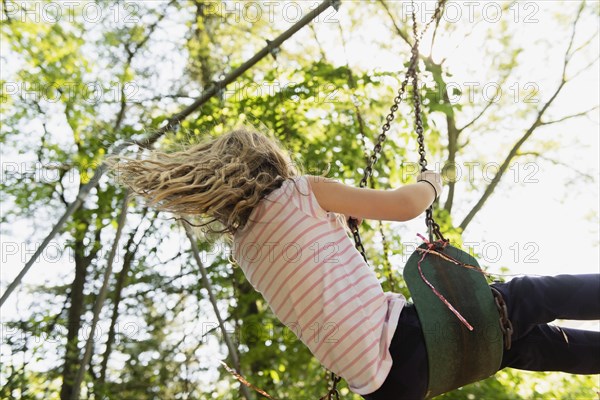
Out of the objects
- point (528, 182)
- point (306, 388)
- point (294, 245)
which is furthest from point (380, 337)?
point (528, 182)

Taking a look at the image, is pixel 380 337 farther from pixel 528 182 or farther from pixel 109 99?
pixel 528 182

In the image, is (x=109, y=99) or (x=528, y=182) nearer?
(x=109, y=99)


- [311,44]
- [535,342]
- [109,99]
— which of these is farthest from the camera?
[311,44]

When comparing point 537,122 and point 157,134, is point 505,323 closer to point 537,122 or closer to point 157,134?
point 157,134

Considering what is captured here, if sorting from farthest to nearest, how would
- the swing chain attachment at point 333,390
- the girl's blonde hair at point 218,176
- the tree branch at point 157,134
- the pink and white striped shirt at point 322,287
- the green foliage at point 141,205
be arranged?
1. the green foliage at point 141,205
2. the tree branch at point 157,134
3. the swing chain attachment at point 333,390
4. the girl's blonde hair at point 218,176
5. the pink and white striped shirt at point 322,287

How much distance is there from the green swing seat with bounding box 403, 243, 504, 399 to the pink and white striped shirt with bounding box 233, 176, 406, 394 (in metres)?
0.09

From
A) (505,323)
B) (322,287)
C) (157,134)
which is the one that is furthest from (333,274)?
(157,134)

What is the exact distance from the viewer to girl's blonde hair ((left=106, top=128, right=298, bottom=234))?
1.78 metres

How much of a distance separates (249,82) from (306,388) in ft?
8.46

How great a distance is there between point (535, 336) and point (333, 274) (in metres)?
0.62

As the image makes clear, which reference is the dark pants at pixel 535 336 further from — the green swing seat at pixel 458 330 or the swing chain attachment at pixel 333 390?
the swing chain attachment at pixel 333 390

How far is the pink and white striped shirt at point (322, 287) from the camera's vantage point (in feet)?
5.36

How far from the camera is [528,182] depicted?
7109mm

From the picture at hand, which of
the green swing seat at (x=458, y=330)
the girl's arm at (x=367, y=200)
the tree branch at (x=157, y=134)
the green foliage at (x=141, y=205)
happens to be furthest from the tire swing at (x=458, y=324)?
the green foliage at (x=141, y=205)
